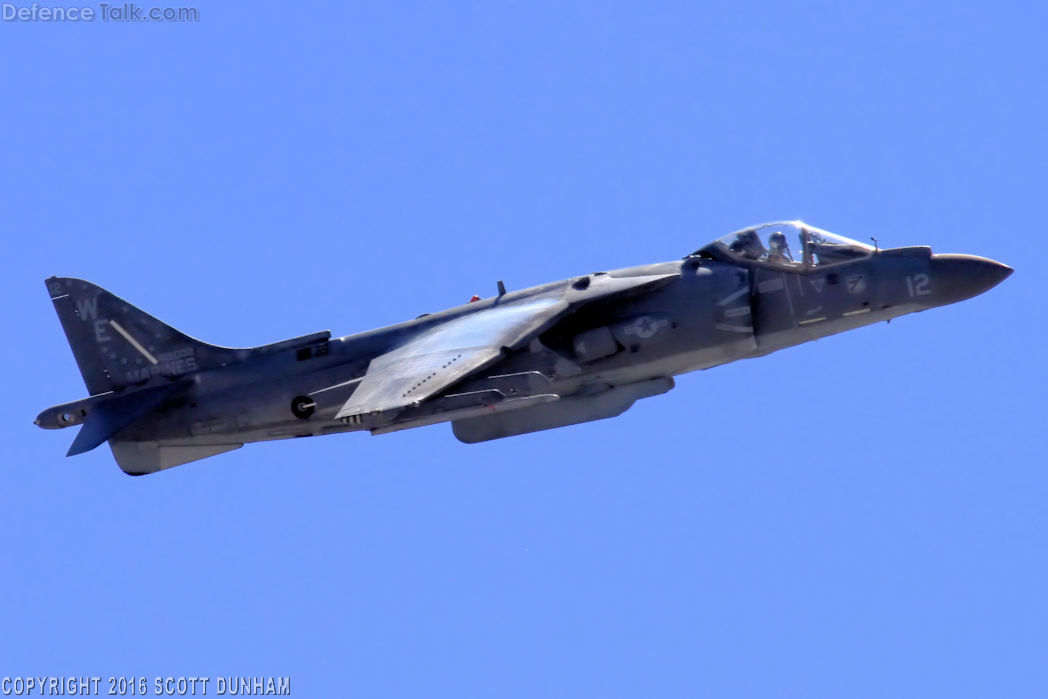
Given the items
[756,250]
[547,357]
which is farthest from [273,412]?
[756,250]

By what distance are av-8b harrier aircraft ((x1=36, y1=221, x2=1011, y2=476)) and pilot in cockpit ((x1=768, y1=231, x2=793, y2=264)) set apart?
0.07 ft

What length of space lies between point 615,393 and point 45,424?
9.51m

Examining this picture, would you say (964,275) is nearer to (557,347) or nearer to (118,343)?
(557,347)

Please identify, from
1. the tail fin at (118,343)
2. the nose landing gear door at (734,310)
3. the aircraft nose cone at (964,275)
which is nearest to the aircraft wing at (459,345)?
the nose landing gear door at (734,310)

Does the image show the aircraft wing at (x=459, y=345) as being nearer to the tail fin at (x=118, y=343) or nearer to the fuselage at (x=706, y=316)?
the fuselage at (x=706, y=316)

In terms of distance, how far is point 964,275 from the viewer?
23500mm

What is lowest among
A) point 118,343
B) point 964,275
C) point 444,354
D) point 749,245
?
point 964,275

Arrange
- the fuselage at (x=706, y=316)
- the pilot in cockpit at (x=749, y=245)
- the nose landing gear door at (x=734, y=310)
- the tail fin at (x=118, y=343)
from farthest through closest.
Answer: the tail fin at (x=118, y=343), the pilot in cockpit at (x=749, y=245), the nose landing gear door at (x=734, y=310), the fuselage at (x=706, y=316)

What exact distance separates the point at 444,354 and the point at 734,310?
432 centimetres

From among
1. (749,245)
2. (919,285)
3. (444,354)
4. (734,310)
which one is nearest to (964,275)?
(919,285)

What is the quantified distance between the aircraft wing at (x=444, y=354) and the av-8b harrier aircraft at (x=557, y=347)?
36 mm

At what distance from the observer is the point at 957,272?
925 inches

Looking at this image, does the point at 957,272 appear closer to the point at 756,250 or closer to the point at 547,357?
the point at 756,250

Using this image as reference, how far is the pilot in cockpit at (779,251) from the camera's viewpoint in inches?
946
